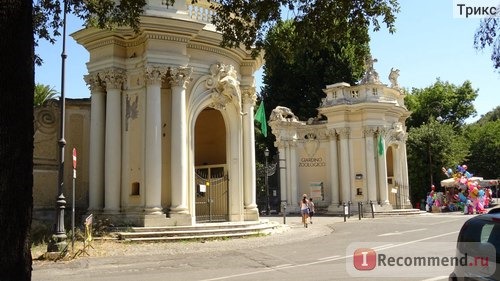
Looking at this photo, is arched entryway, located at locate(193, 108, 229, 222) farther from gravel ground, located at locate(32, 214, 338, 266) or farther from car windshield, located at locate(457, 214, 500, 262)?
car windshield, located at locate(457, 214, 500, 262)

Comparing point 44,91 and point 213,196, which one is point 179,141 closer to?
point 213,196

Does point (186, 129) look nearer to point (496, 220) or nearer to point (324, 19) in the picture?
point (324, 19)

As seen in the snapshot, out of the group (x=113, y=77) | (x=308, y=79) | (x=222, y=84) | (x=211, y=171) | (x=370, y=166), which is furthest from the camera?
(x=308, y=79)

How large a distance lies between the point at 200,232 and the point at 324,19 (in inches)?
403

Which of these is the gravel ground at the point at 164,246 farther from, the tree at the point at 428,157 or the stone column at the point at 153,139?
the tree at the point at 428,157

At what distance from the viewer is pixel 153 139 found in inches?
695

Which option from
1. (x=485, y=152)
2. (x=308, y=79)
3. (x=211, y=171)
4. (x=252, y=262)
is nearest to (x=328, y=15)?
(x=252, y=262)

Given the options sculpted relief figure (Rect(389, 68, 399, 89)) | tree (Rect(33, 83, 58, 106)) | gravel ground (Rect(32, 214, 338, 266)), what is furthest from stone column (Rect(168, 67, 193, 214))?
tree (Rect(33, 83, 58, 106))

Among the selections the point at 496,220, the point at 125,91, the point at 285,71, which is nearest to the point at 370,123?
the point at 285,71

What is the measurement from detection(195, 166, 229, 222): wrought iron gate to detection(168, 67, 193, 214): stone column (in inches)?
85.7

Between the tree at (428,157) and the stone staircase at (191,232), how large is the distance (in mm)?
30701

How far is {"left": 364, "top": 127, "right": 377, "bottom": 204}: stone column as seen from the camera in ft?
108

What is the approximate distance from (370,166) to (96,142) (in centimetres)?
1973

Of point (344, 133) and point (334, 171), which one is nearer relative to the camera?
point (344, 133)
